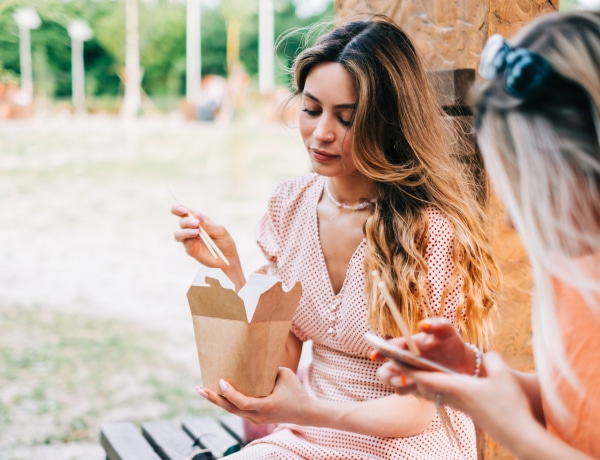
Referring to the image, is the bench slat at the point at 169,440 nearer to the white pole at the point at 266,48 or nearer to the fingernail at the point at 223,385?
the fingernail at the point at 223,385

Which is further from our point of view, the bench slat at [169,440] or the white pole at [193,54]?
the white pole at [193,54]

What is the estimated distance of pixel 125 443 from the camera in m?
2.47

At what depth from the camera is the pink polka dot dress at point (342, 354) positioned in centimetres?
182

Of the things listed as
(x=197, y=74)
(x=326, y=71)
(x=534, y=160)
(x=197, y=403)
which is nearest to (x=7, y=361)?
(x=197, y=403)

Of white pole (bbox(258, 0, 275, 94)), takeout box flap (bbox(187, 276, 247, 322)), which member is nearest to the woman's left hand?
takeout box flap (bbox(187, 276, 247, 322))

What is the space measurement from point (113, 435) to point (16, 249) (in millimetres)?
5940

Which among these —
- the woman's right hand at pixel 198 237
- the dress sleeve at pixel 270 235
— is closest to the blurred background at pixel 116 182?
the woman's right hand at pixel 198 237

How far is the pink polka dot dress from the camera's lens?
182cm

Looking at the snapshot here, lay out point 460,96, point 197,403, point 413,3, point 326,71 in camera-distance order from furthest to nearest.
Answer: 1. point 197,403
2. point 413,3
3. point 460,96
4. point 326,71

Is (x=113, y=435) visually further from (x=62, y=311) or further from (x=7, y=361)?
(x=62, y=311)

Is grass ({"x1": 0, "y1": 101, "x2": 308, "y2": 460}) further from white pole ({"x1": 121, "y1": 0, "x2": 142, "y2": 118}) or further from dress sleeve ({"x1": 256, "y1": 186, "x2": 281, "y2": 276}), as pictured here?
white pole ({"x1": 121, "y1": 0, "x2": 142, "y2": 118})

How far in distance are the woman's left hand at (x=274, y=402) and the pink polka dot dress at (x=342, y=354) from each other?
215 millimetres

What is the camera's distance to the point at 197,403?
4398 mm

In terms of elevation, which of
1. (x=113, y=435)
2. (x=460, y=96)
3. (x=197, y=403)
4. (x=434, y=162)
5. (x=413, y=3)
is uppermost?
(x=413, y=3)
